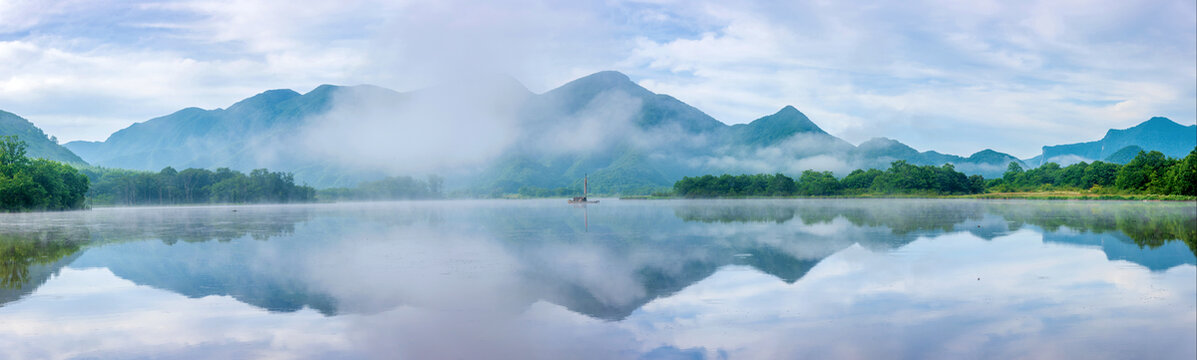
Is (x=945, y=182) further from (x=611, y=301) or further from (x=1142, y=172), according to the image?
(x=611, y=301)

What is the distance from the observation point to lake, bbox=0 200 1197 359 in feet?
29.3

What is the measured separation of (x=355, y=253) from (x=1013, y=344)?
18.1 meters

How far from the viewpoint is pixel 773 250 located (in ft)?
68.5

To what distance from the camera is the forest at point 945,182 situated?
91062 mm

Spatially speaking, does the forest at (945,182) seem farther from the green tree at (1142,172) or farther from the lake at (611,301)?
the lake at (611,301)

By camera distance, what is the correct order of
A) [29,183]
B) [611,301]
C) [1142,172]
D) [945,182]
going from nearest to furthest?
[611,301] < [29,183] < [1142,172] < [945,182]

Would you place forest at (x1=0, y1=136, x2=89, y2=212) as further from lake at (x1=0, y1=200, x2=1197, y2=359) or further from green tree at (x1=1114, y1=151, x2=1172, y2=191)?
green tree at (x1=1114, y1=151, x2=1172, y2=191)

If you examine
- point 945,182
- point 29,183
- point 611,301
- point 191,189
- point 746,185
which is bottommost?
point 611,301

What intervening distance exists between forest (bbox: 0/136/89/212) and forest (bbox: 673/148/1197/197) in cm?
11843

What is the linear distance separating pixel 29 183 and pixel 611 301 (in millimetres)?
81583

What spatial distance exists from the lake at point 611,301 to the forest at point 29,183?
58.8 meters

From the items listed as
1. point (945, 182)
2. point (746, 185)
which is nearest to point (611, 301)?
point (945, 182)

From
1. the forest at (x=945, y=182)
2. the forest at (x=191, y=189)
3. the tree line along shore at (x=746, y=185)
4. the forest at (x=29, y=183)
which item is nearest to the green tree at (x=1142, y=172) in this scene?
the forest at (x=945, y=182)

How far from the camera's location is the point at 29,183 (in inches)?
2707
